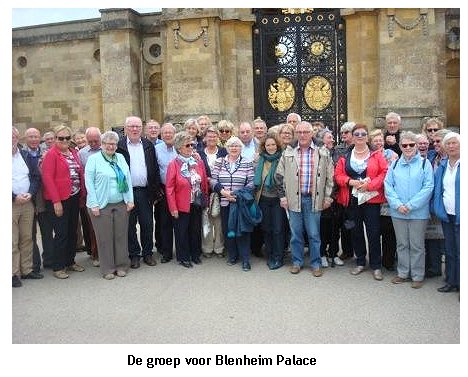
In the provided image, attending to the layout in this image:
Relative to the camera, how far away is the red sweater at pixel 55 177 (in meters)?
6.64

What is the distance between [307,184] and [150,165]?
2.28 metres

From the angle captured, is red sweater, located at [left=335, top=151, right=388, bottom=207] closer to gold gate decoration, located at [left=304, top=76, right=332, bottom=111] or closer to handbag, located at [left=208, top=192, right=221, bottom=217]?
handbag, located at [left=208, top=192, right=221, bottom=217]

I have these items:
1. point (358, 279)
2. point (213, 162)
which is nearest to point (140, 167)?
point (213, 162)

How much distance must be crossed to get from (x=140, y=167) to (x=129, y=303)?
2151mm

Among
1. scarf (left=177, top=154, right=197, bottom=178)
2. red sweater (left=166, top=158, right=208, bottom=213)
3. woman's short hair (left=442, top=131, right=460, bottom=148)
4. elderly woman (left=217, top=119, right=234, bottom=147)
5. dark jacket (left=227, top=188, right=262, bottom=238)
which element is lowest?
dark jacket (left=227, top=188, right=262, bottom=238)

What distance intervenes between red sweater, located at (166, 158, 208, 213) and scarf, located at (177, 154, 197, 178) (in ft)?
0.14

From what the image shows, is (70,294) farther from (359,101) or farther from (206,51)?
(359,101)

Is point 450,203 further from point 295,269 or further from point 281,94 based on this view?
point 281,94

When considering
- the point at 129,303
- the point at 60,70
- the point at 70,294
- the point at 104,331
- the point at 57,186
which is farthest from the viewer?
the point at 60,70

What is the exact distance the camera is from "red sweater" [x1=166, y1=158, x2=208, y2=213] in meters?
6.96

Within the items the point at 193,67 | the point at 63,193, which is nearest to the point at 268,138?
the point at 63,193

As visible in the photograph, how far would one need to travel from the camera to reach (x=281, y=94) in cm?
1361

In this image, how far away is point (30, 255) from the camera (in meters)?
6.76

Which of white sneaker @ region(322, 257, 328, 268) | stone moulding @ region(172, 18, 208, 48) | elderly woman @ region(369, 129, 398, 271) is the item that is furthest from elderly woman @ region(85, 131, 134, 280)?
stone moulding @ region(172, 18, 208, 48)
